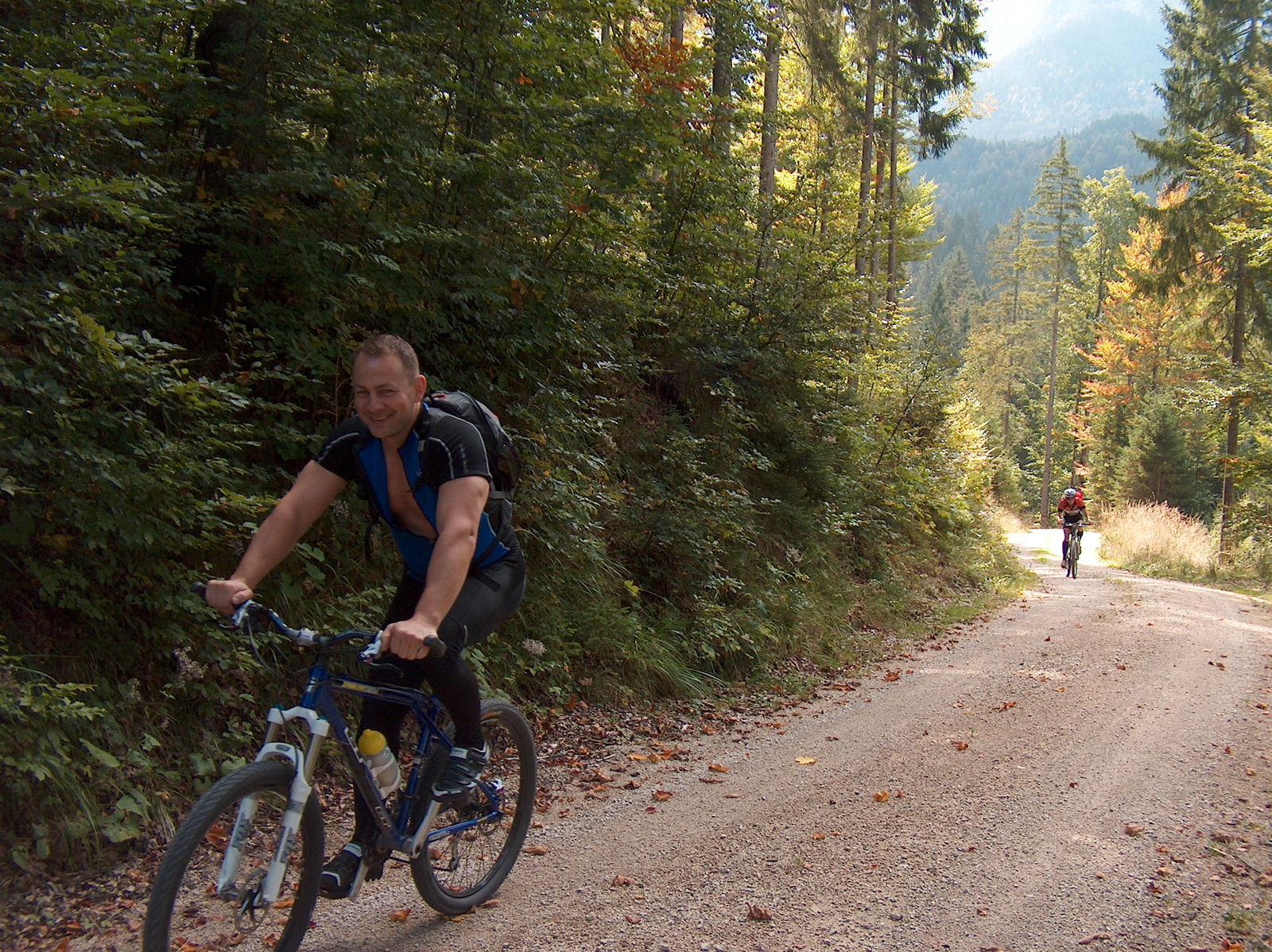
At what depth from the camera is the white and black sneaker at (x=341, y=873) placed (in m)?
3.01

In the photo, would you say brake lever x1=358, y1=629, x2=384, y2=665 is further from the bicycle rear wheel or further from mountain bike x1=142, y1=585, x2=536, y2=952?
the bicycle rear wheel

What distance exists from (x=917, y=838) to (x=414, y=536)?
10.1 feet

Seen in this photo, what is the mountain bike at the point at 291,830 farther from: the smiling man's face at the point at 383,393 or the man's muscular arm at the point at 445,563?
the smiling man's face at the point at 383,393

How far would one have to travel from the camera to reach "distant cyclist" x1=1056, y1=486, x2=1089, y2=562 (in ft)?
67.9

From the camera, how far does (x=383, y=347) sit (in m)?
3.05

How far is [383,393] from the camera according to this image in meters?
3.01

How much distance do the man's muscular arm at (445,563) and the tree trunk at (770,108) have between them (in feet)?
33.4

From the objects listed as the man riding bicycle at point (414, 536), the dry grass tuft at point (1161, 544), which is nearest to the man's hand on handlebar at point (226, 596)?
the man riding bicycle at point (414, 536)

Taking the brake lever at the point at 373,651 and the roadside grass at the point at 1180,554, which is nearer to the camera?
the brake lever at the point at 373,651

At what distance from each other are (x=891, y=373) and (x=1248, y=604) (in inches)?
312

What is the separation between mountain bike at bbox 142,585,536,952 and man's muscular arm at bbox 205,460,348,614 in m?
0.17

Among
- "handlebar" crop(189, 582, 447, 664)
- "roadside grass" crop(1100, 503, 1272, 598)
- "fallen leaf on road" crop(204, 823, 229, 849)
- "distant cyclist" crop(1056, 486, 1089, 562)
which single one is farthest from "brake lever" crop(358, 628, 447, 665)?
"roadside grass" crop(1100, 503, 1272, 598)

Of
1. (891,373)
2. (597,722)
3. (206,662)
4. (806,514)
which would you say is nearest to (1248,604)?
(891,373)

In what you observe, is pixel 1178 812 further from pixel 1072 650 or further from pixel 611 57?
pixel 611 57
